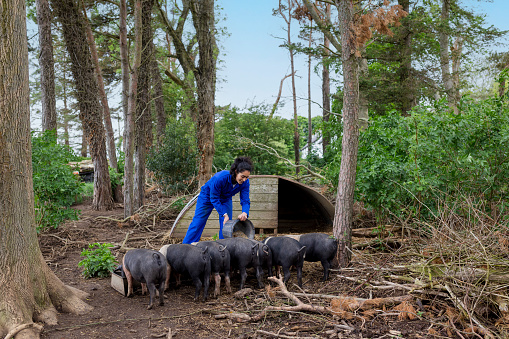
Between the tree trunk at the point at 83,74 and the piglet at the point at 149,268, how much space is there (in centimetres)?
855

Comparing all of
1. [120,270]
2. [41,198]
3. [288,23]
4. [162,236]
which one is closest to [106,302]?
[120,270]

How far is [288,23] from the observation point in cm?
2531

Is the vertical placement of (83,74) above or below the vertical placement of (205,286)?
above

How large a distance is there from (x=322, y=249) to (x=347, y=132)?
186 centimetres

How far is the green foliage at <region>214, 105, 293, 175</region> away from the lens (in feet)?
66.9

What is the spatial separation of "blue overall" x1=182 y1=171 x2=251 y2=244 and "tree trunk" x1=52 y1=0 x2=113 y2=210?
271 inches

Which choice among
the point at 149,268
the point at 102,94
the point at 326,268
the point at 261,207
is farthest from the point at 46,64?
the point at 326,268

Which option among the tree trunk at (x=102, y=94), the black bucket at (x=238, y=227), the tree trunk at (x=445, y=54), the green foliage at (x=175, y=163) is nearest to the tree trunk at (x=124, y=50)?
the green foliage at (x=175, y=163)

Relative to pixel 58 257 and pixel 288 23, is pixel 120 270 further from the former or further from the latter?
pixel 288 23

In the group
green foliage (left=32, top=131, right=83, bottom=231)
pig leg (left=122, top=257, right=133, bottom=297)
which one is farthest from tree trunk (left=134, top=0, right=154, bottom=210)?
pig leg (left=122, top=257, right=133, bottom=297)

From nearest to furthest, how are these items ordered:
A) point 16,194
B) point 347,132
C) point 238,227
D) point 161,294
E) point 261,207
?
point 16,194 < point 161,294 < point 347,132 < point 238,227 < point 261,207

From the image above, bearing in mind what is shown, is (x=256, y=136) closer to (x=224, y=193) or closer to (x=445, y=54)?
(x=445, y=54)

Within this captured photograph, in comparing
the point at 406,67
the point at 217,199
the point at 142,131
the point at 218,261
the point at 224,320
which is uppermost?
the point at 406,67

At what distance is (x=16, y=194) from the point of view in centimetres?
442
